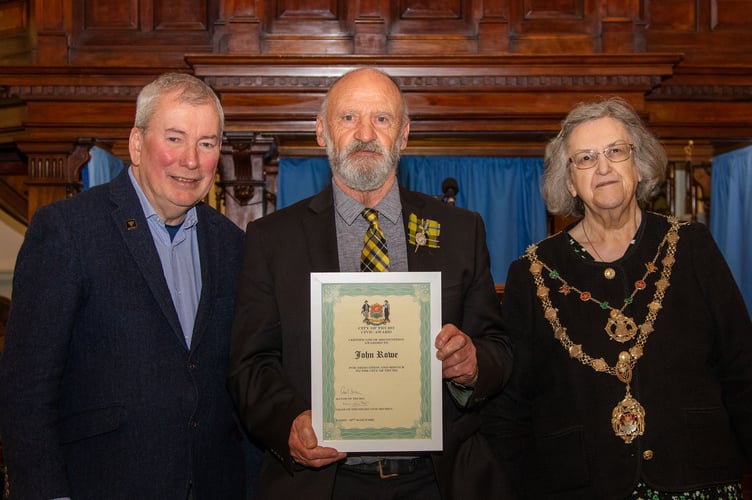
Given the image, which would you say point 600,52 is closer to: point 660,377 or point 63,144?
point 660,377

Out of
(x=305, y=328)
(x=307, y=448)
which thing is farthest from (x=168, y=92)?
(x=307, y=448)

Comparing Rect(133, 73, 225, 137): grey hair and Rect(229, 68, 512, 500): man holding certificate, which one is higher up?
Rect(133, 73, 225, 137): grey hair

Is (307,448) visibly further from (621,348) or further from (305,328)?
(621,348)

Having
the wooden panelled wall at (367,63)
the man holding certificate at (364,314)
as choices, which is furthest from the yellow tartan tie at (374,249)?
the wooden panelled wall at (367,63)

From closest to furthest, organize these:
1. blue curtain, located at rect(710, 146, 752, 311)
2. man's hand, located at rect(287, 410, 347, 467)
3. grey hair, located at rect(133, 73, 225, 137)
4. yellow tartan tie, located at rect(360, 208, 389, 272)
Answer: man's hand, located at rect(287, 410, 347, 467)
yellow tartan tie, located at rect(360, 208, 389, 272)
grey hair, located at rect(133, 73, 225, 137)
blue curtain, located at rect(710, 146, 752, 311)

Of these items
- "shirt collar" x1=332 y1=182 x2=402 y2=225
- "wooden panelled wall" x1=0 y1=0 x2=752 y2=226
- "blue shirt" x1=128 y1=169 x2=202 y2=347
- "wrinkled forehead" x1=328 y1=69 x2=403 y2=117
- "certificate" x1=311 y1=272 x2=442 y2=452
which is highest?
"wooden panelled wall" x1=0 y1=0 x2=752 y2=226

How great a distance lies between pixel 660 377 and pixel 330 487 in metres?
1.05

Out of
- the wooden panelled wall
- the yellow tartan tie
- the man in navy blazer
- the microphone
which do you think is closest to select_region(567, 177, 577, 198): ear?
the yellow tartan tie

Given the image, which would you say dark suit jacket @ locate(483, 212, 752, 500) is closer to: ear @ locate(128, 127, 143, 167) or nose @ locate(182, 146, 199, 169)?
nose @ locate(182, 146, 199, 169)

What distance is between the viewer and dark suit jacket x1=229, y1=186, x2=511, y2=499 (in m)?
2.10

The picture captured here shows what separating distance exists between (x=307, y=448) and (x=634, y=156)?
1.44 meters

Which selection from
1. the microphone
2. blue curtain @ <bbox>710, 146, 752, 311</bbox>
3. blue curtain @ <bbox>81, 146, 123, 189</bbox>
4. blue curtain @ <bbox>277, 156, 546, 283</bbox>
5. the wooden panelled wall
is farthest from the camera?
blue curtain @ <bbox>277, 156, 546, 283</bbox>

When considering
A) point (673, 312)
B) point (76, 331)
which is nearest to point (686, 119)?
point (673, 312)

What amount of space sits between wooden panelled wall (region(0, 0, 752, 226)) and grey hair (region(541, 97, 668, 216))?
106 inches
